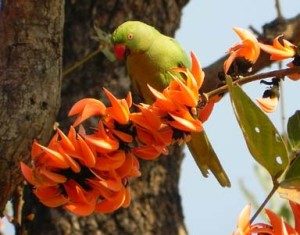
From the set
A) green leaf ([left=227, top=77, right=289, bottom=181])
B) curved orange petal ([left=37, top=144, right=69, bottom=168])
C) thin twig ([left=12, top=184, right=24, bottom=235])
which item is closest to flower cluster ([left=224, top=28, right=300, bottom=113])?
green leaf ([left=227, top=77, right=289, bottom=181])

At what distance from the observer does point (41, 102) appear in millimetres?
1343

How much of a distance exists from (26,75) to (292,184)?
1.67 ft

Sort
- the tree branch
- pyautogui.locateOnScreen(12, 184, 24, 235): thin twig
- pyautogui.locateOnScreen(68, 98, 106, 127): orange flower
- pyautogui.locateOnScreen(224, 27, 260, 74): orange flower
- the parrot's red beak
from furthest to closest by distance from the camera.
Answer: the parrot's red beak < the tree branch < pyautogui.locateOnScreen(12, 184, 24, 235): thin twig < pyautogui.locateOnScreen(224, 27, 260, 74): orange flower < pyautogui.locateOnScreen(68, 98, 106, 127): orange flower

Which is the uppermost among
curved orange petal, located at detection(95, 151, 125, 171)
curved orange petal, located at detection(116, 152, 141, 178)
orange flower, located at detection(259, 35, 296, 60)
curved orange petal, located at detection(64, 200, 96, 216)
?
orange flower, located at detection(259, 35, 296, 60)

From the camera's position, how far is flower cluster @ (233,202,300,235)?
1095 millimetres

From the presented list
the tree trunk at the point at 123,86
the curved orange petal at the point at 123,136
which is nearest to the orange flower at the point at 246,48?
the curved orange petal at the point at 123,136

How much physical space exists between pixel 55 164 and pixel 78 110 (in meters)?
0.11

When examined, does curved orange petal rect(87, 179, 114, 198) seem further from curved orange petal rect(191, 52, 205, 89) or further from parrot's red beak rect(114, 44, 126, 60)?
parrot's red beak rect(114, 44, 126, 60)

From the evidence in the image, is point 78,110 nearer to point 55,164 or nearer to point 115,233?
point 55,164

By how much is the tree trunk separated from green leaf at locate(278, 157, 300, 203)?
1577mm

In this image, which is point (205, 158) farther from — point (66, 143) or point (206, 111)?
point (66, 143)

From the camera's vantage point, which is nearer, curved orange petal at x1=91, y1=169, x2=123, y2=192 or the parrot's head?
curved orange petal at x1=91, y1=169, x2=123, y2=192

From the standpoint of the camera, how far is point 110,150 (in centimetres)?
115

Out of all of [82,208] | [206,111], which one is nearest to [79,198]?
[82,208]
